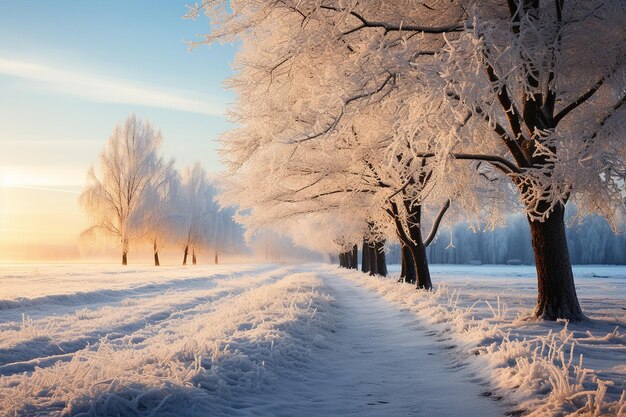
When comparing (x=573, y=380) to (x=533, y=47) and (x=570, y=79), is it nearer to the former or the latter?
(x=533, y=47)

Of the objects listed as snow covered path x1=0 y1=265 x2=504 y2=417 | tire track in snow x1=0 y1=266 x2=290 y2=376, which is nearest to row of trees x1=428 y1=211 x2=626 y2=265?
tire track in snow x1=0 y1=266 x2=290 y2=376

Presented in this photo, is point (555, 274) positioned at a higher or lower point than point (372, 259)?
higher

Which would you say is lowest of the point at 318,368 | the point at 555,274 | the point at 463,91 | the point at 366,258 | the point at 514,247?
the point at 514,247

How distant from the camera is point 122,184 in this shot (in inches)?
1476

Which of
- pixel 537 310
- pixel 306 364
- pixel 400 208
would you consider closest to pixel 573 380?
pixel 306 364

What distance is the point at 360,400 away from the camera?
400 cm

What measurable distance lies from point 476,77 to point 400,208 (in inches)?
363

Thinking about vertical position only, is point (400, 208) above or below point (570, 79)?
below

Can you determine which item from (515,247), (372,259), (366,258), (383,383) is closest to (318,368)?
(383,383)

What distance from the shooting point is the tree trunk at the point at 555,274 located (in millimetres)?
7641

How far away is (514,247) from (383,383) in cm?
12814

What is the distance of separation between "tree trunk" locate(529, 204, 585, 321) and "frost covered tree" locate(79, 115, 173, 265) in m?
35.4

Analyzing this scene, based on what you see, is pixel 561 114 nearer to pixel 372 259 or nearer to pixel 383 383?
pixel 383 383

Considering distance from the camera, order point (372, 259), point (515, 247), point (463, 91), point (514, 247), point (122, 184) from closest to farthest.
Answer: point (463, 91)
point (372, 259)
point (122, 184)
point (515, 247)
point (514, 247)
